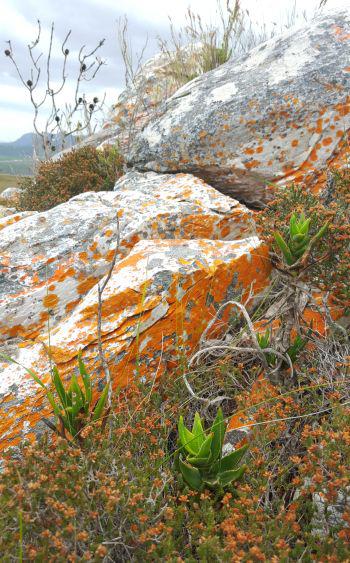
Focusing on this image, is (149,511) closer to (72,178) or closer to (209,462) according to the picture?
(209,462)

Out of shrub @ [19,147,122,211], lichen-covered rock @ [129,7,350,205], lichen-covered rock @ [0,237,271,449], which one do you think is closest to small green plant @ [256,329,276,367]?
lichen-covered rock @ [0,237,271,449]

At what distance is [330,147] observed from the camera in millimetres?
4766

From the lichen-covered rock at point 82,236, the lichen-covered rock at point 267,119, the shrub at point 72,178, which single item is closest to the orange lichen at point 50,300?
the lichen-covered rock at point 82,236

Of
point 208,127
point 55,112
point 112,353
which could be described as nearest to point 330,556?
point 112,353

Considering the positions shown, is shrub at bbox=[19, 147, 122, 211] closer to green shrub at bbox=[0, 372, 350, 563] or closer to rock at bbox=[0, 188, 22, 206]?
rock at bbox=[0, 188, 22, 206]

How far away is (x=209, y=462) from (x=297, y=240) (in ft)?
5.43

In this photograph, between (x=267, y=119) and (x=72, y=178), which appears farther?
(x=72, y=178)

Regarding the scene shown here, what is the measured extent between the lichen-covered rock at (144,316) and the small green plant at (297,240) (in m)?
0.36

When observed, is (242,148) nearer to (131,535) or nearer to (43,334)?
(43,334)

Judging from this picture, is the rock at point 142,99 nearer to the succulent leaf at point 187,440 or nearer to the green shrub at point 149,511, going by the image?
the succulent leaf at point 187,440

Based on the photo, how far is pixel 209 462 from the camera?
2172 millimetres

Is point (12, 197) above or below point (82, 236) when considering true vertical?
above

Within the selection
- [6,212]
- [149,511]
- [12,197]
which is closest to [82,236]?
[149,511]

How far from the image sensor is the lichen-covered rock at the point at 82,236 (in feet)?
11.5
